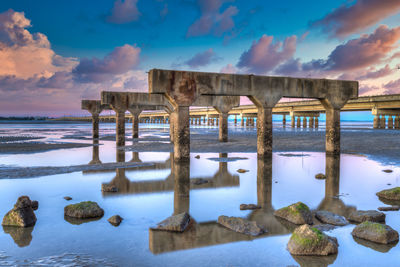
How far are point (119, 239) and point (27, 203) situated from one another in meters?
2.32

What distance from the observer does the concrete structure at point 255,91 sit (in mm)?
13766

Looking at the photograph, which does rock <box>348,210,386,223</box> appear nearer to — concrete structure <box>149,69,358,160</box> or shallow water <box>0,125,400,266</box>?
shallow water <box>0,125,400,266</box>

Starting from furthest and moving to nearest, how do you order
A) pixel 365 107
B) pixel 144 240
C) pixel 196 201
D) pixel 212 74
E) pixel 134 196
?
pixel 365 107 → pixel 212 74 → pixel 134 196 → pixel 196 201 → pixel 144 240

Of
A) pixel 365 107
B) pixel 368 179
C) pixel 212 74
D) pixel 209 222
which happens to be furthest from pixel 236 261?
pixel 365 107

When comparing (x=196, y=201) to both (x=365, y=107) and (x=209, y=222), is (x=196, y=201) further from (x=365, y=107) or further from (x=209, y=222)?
(x=365, y=107)

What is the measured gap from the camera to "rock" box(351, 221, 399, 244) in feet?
15.9

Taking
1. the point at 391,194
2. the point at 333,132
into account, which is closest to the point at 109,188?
the point at 391,194

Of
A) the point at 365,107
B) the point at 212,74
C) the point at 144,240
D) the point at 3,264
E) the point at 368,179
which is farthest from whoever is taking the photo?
the point at 365,107

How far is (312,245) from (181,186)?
5.31m

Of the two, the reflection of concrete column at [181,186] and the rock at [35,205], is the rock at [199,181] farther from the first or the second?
the rock at [35,205]

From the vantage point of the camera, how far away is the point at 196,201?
24.7 feet

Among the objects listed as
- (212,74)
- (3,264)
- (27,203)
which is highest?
(212,74)

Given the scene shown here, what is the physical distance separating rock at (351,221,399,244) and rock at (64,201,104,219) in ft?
17.0

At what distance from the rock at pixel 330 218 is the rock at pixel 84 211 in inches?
186
